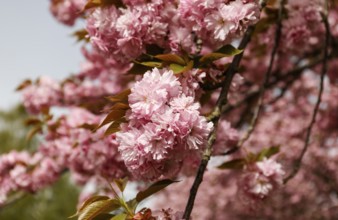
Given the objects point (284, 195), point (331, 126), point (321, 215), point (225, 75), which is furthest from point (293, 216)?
point (225, 75)

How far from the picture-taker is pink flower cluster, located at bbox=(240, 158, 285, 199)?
2076 millimetres

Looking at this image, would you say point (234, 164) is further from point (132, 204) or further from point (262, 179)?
point (132, 204)

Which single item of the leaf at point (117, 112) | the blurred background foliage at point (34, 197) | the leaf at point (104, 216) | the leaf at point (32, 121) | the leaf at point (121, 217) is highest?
the leaf at point (117, 112)

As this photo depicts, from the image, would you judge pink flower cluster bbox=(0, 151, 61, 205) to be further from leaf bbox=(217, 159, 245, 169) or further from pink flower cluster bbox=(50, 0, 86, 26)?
leaf bbox=(217, 159, 245, 169)

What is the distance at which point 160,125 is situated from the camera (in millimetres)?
1324

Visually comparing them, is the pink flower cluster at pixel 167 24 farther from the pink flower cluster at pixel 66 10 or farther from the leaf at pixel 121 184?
the pink flower cluster at pixel 66 10

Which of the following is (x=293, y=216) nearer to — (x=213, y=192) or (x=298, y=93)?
(x=213, y=192)

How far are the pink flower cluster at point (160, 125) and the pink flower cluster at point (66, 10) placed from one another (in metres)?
2.58

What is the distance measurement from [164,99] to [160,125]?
0.09m

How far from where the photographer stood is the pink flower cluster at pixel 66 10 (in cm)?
386

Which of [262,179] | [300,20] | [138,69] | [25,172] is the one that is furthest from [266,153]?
[25,172]

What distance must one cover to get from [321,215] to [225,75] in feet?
15.3

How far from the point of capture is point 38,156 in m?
3.60

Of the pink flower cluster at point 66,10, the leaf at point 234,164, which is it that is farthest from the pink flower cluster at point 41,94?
the leaf at point 234,164
